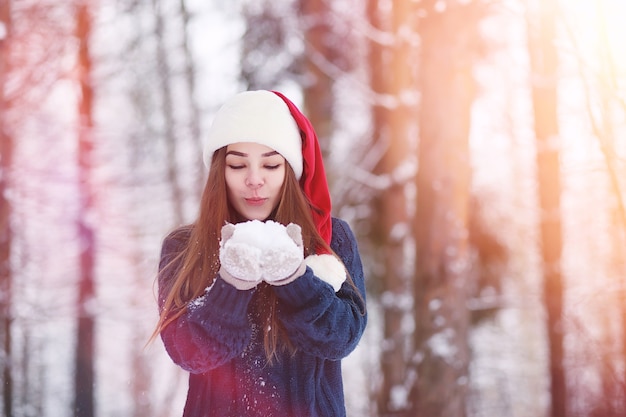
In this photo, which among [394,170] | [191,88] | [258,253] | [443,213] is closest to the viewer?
[258,253]

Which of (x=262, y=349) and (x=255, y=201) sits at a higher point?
(x=255, y=201)

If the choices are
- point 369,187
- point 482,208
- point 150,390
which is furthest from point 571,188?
point 150,390

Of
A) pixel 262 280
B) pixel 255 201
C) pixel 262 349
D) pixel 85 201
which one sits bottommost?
pixel 262 349

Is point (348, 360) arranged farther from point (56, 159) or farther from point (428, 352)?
point (428, 352)

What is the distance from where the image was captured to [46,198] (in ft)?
28.9

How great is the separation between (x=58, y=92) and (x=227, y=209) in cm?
773

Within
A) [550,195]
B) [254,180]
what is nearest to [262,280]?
[254,180]

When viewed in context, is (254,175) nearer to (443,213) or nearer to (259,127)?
(259,127)

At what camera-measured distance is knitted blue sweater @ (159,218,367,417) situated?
1835 millimetres

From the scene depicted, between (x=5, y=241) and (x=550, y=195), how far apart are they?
19.9ft

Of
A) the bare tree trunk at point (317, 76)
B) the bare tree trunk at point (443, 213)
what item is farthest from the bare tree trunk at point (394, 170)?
the bare tree trunk at point (443, 213)

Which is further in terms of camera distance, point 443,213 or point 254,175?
point 443,213

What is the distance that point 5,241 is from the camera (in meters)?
6.99

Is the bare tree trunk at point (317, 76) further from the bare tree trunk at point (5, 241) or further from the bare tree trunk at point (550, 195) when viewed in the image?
the bare tree trunk at point (5, 241)
